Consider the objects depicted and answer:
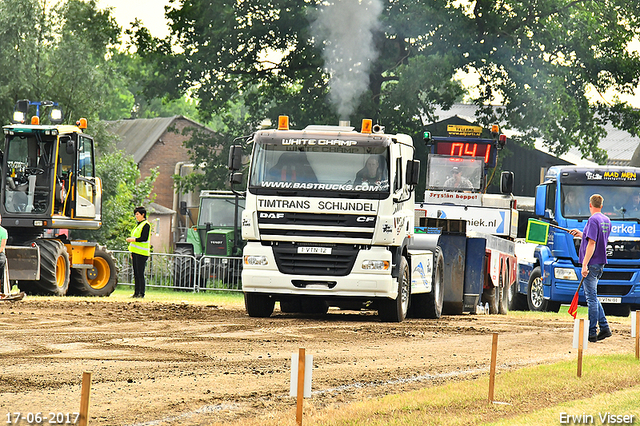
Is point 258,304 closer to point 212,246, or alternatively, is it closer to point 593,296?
point 593,296

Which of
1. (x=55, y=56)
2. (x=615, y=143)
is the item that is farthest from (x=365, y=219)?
(x=615, y=143)

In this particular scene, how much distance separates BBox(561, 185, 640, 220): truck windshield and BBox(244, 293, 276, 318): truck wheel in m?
9.35

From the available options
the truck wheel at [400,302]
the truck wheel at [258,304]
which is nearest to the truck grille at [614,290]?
the truck wheel at [400,302]

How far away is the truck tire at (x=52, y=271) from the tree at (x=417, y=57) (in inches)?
570

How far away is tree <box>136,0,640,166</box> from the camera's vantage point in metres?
35.3

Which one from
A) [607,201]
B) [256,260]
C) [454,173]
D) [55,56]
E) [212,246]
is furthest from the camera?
[55,56]

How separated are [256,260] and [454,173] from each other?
12.7 m

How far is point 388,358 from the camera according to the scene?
38.8ft

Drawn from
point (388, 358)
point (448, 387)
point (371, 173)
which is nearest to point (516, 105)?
point (371, 173)

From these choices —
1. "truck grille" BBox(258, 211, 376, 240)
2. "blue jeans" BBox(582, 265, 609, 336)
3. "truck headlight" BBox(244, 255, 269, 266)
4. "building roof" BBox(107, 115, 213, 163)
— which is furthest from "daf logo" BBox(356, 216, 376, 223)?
"building roof" BBox(107, 115, 213, 163)

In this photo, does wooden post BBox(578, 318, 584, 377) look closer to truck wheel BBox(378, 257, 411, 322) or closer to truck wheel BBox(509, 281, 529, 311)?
truck wheel BBox(378, 257, 411, 322)

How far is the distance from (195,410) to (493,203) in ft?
64.9

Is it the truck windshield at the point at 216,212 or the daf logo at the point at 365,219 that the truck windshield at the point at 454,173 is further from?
the daf logo at the point at 365,219

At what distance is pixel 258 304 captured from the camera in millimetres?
17156
